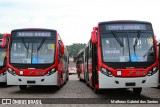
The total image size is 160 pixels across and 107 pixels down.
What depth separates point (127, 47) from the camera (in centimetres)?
1359

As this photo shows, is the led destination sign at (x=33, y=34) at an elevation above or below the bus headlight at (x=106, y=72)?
above

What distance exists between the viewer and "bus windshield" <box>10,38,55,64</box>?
54.0ft

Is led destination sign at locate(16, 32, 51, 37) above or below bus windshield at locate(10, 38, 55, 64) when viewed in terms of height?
above

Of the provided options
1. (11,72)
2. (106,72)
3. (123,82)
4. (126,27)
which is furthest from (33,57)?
(123,82)

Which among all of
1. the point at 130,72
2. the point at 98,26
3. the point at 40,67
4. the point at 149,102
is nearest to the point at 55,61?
the point at 40,67

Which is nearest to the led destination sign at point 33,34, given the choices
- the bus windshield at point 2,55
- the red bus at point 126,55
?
the red bus at point 126,55

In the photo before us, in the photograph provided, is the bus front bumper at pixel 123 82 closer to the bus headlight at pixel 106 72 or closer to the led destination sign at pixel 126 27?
the bus headlight at pixel 106 72

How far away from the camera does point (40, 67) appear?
53.5 feet

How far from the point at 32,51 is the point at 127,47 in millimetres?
5028

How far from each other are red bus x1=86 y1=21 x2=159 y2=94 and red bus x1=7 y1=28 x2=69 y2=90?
3.32m

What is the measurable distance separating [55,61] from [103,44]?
3.52m

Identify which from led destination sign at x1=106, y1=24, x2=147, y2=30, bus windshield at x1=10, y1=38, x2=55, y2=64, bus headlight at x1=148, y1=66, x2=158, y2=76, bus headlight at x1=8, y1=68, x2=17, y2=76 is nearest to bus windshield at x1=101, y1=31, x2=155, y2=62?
led destination sign at x1=106, y1=24, x2=147, y2=30

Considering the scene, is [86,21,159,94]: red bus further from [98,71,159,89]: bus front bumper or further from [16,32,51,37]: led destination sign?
[16,32,51,37]: led destination sign

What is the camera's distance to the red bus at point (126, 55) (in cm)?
1320
